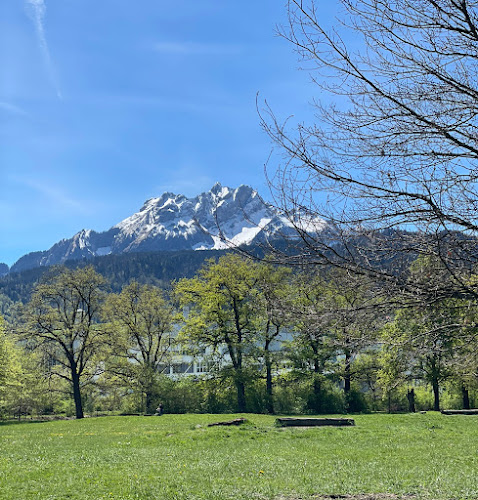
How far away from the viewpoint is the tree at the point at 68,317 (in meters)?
34.6

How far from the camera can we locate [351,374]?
116 feet

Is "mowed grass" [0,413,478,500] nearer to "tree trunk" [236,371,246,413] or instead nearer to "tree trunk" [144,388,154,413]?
"tree trunk" [236,371,246,413]

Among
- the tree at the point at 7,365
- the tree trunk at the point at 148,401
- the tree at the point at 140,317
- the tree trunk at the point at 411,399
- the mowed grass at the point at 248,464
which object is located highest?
the tree at the point at 140,317

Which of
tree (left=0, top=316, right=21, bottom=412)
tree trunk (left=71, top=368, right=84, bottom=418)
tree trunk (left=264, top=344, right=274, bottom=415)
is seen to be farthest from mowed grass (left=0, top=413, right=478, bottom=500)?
tree trunk (left=71, top=368, right=84, bottom=418)

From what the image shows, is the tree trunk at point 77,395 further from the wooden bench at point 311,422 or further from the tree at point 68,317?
the wooden bench at point 311,422

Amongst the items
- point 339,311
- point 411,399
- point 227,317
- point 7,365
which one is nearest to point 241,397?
point 227,317

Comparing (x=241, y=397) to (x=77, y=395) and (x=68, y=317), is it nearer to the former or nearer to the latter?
(x=77, y=395)

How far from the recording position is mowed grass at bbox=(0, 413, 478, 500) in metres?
9.12

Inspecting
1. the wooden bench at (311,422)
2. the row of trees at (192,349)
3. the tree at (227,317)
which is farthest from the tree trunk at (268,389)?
the wooden bench at (311,422)

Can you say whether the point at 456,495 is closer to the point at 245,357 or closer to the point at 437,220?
the point at 437,220

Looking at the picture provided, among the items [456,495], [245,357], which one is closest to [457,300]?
[456,495]

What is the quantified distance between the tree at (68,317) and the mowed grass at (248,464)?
57.3 feet

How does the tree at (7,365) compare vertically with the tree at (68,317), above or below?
below

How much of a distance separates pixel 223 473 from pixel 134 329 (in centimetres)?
2904
